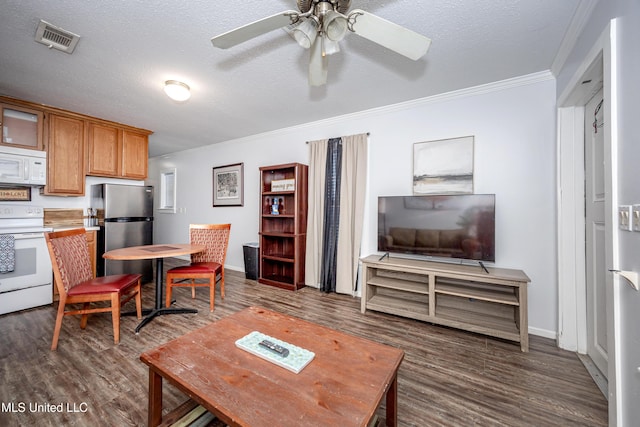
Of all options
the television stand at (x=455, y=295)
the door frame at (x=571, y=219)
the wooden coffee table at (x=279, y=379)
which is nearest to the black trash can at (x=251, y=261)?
the television stand at (x=455, y=295)

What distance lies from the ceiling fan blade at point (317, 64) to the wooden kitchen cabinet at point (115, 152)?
3748 millimetres

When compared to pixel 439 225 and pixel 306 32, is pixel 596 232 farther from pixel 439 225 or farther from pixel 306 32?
pixel 306 32

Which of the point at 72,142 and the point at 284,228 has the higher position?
the point at 72,142

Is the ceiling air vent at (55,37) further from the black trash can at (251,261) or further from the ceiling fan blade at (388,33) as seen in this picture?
the black trash can at (251,261)

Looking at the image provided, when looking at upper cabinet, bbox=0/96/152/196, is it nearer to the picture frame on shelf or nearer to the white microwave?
the white microwave

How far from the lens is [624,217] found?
1.13 metres

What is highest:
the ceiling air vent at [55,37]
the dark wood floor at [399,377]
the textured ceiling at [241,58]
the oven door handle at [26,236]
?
the textured ceiling at [241,58]

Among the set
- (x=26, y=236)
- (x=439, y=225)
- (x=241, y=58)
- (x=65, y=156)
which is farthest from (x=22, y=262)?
(x=439, y=225)

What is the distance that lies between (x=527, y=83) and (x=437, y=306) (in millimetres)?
2382

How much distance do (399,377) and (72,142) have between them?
4.87 m

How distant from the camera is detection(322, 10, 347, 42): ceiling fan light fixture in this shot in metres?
1.25

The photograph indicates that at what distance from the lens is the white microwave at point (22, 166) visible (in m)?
2.84

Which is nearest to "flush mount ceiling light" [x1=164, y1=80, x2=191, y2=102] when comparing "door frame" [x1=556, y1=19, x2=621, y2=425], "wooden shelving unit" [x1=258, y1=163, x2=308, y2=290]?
"wooden shelving unit" [x1=258, y1=163, x2=308, y2=290]

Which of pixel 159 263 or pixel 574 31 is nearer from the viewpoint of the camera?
pixel 574 31
